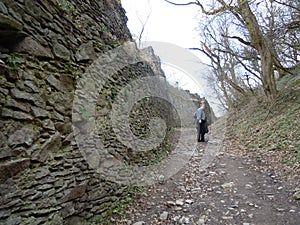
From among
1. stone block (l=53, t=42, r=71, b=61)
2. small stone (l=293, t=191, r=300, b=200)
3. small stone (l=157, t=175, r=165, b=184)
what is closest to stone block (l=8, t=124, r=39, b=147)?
stone block (l=53, t=42, r=71, b=61)

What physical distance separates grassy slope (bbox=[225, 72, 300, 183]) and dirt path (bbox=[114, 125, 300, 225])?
379 mm

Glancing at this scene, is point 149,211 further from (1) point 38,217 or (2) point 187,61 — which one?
(2) point 187,61

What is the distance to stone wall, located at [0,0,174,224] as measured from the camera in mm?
1977

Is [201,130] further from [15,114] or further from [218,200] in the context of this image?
[15,114]

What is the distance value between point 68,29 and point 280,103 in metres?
7.48

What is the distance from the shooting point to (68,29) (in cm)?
287

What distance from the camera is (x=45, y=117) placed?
2.37 meters

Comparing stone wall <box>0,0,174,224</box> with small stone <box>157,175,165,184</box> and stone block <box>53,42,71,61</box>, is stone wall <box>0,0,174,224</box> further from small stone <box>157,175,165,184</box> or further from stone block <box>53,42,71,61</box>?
small stone <box>157,175,165,184</box>

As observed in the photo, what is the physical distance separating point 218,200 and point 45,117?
120 inches

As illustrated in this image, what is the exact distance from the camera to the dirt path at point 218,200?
2807 millimetres

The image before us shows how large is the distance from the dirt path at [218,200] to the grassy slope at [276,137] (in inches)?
14.9

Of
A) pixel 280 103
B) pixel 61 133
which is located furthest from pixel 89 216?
pixel 280 103

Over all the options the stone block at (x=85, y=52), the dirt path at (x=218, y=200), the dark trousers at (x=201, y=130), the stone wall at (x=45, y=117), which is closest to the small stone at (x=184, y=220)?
the dirt path at (x=218, y=200)

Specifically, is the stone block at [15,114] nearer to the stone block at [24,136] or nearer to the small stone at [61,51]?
the stone block at [24,136]
